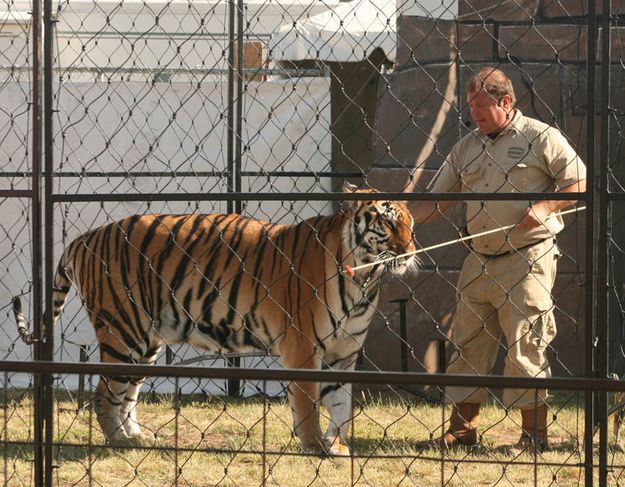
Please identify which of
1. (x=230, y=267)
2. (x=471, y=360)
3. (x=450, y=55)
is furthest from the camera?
(x=450, y=55)

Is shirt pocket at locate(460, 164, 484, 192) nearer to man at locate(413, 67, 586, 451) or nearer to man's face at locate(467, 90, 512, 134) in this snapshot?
man at locate(413, 67, 586, 451)

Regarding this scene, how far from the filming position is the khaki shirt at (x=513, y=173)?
5699mm

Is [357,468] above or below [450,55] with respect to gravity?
below

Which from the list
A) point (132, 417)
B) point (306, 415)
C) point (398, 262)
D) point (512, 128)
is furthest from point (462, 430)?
point (132, 417)

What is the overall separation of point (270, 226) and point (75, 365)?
2858 millimetres

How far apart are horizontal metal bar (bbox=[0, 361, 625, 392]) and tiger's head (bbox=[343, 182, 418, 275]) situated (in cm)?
233

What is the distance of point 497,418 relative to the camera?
6934mm

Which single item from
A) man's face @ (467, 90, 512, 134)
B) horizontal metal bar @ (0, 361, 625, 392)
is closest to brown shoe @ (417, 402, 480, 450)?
man's face @ (467, 90, 512, 134)

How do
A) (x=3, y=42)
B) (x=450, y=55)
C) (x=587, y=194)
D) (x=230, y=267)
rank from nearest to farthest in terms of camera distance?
(x=587, y=194)
(x=230, y=267)
(x=450, y=55)
(x=3, y=42)

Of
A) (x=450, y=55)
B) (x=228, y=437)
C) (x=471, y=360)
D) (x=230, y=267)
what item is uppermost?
(x=450, y=55)

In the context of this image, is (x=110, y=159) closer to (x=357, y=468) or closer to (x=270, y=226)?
(x=270, y=226)

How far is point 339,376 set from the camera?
3795 millimetres

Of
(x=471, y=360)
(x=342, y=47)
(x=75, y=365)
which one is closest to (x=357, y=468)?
(x=471, y=360)

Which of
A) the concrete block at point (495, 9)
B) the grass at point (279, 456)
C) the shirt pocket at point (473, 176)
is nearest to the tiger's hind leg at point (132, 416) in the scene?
the grass at point (279, 456)
